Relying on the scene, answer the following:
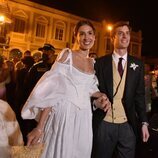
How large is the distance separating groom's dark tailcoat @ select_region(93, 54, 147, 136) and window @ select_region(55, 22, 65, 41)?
26.6 m

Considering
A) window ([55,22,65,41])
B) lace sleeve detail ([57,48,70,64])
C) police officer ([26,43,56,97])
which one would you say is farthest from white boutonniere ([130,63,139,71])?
window ([55,22,65,41])

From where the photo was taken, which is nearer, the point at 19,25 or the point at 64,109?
the point at 64,109

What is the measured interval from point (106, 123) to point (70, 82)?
0.76 metres

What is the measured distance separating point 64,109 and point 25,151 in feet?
2.08

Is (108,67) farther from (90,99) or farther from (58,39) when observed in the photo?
(58,39)

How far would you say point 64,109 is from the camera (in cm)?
296

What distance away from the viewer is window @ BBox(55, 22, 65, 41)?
1175 inches

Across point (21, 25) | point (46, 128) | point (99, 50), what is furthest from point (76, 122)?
point (99, 50)

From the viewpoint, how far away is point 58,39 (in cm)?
3012

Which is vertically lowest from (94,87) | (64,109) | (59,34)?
(64,109)

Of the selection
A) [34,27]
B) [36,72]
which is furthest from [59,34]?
[36,72]

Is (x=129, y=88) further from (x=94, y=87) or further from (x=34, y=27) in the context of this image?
(x=34, y=27)

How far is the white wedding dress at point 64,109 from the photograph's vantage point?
2883mm

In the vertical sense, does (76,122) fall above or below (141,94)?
below
